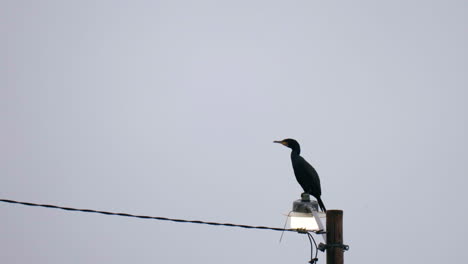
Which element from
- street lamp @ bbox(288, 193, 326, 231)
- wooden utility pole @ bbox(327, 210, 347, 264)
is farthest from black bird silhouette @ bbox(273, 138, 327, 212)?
wooden utility pole @ bbox(327, 210, 347, 264)

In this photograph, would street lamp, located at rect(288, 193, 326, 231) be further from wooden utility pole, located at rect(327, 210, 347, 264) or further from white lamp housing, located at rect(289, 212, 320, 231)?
wooden utility pole, located at rect(327, 210, 347, 264)

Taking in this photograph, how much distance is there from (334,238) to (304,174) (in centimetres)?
430

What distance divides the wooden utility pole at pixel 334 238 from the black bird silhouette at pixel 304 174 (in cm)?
360

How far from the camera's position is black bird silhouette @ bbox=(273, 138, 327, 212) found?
25.9 ft

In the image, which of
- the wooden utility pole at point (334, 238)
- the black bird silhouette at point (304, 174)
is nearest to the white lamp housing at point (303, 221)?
the wooden utility pole at point (334, 238)

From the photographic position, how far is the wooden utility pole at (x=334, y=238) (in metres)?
4.06

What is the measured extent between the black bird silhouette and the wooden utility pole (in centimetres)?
360

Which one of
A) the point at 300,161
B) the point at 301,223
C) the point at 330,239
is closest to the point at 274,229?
the point at 301,223

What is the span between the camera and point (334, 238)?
409 centimetres

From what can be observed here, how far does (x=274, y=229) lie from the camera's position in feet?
14.4

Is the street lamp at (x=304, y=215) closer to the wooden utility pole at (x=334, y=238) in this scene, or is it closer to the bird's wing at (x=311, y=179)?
the wooden utility pole at (x=334, y=238)

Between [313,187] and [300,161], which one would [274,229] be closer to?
[313,187]

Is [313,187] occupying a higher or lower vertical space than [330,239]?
higher

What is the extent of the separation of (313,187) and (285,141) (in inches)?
53.5
